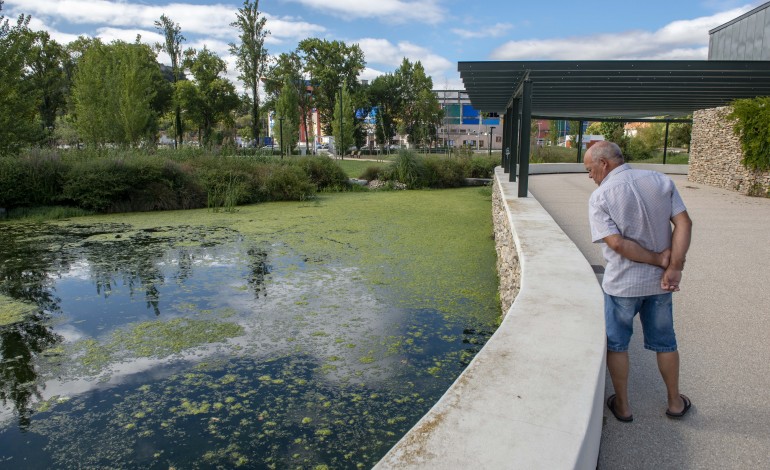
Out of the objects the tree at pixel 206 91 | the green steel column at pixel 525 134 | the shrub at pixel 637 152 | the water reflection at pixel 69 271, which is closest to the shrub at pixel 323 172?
the water reflection at pixel 69 271

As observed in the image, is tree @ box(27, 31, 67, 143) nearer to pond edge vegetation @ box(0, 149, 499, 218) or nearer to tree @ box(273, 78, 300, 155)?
tree @ box(273, 78, 300, 155)

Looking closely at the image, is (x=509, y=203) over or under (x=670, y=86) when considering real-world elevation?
under

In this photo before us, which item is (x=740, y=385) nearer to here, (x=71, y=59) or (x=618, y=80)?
(x=618, y=80)

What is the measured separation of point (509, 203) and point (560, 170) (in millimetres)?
16330

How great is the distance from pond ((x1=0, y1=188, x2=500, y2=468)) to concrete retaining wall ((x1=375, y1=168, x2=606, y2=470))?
1.13m

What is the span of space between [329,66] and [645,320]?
54476 mm

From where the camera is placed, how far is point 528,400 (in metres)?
Answer: 2.06

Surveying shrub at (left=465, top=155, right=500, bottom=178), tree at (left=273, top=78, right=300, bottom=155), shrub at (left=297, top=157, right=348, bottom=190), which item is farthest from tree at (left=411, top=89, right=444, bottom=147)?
shrub at (left=297, top=157, right=348, bottom=190)

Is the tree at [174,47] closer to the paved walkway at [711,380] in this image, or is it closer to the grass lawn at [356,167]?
the grass lawn at [356,167]

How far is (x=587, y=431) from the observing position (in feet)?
6.09

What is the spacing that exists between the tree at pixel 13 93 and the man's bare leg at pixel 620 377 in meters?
16.3

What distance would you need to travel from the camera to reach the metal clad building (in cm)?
1480

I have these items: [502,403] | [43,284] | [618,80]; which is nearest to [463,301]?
[502,403]

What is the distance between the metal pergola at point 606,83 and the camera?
985 cm
